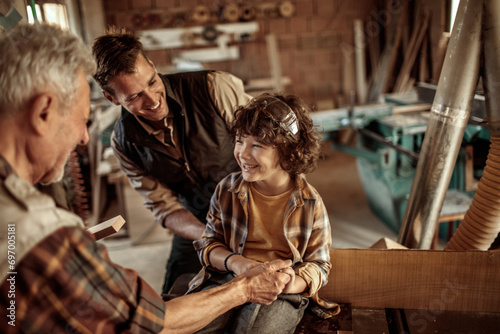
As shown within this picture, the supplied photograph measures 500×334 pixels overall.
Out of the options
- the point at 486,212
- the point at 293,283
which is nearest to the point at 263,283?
the point at 293,283

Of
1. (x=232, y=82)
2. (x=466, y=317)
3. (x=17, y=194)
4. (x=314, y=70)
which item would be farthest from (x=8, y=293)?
(x=314, y=70)

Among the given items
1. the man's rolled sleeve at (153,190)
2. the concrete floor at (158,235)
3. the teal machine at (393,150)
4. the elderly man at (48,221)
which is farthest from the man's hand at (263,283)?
the concrete floor at (158,235)

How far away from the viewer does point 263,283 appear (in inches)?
54.7

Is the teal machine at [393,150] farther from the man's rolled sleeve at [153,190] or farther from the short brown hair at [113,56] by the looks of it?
the short brown hair at [113,56]

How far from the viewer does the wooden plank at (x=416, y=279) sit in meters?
1.60

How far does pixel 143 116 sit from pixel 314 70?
5400 mm

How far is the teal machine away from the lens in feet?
9.91

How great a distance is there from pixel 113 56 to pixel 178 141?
56 cm

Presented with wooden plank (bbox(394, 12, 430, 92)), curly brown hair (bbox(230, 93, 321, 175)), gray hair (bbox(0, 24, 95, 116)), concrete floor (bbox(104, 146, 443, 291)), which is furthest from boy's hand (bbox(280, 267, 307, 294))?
wooden plank (bbox(394, 12, 430, 92))

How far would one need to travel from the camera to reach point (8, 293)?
88cm

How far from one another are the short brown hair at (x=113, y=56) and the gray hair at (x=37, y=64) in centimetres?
62

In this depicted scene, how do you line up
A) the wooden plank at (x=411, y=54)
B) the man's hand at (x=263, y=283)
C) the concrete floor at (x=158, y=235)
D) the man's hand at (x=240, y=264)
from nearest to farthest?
the man's hand at (x=263, y=283), the man's hand at (x=240, y=264), the concrete floor at (x=158, y=235), the wooden plank at (x=411, y=54)

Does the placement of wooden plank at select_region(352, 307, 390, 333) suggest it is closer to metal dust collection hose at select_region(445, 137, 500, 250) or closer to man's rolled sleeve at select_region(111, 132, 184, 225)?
metal dust collection hose at select_region(445, 137, 500, 250)

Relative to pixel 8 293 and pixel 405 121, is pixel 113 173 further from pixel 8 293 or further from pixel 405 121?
pixel 8 293
